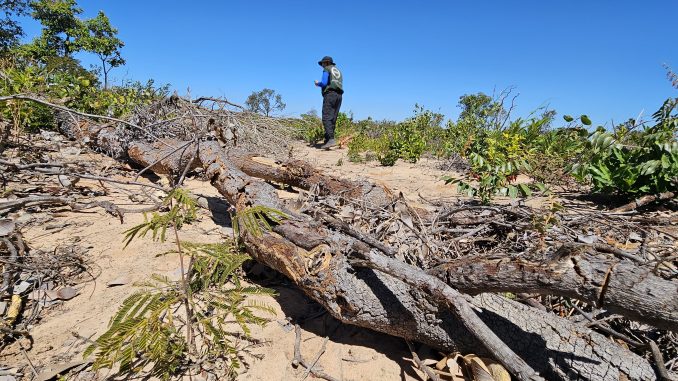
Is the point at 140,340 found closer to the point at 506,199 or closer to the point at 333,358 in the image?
the point at 333,358

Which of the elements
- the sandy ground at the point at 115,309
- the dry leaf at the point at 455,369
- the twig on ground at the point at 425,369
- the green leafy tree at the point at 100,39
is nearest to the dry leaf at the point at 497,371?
the dry leaf at the point at 455,369

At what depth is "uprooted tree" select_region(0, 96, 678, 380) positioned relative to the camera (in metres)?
1.17

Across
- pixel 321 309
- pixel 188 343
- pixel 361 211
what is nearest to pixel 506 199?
pixel 361 211

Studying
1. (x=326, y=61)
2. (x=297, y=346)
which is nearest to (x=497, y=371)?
(x=297, y=346)

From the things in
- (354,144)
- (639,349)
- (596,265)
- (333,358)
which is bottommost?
(333,358)

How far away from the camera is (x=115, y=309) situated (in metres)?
2.02

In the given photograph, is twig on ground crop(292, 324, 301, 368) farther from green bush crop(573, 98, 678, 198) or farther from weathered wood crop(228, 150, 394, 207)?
green bush crop(573, 98, 678, 198)

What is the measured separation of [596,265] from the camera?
116 cm

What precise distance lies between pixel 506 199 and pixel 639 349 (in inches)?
109

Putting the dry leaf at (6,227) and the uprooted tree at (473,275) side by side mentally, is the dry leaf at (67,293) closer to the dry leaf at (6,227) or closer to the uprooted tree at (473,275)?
the dry leaf at (6,227)

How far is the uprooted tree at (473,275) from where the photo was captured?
117cm

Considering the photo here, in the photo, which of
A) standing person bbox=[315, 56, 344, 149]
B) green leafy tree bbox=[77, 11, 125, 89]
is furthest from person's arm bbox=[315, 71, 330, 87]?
green leafy tree bbox=[77, 11, 125, 89]

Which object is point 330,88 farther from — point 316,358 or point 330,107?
point 316,358

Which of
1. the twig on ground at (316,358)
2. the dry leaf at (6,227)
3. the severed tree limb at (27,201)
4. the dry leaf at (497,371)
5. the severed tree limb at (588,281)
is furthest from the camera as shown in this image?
the severed tree limb at (27,201)
